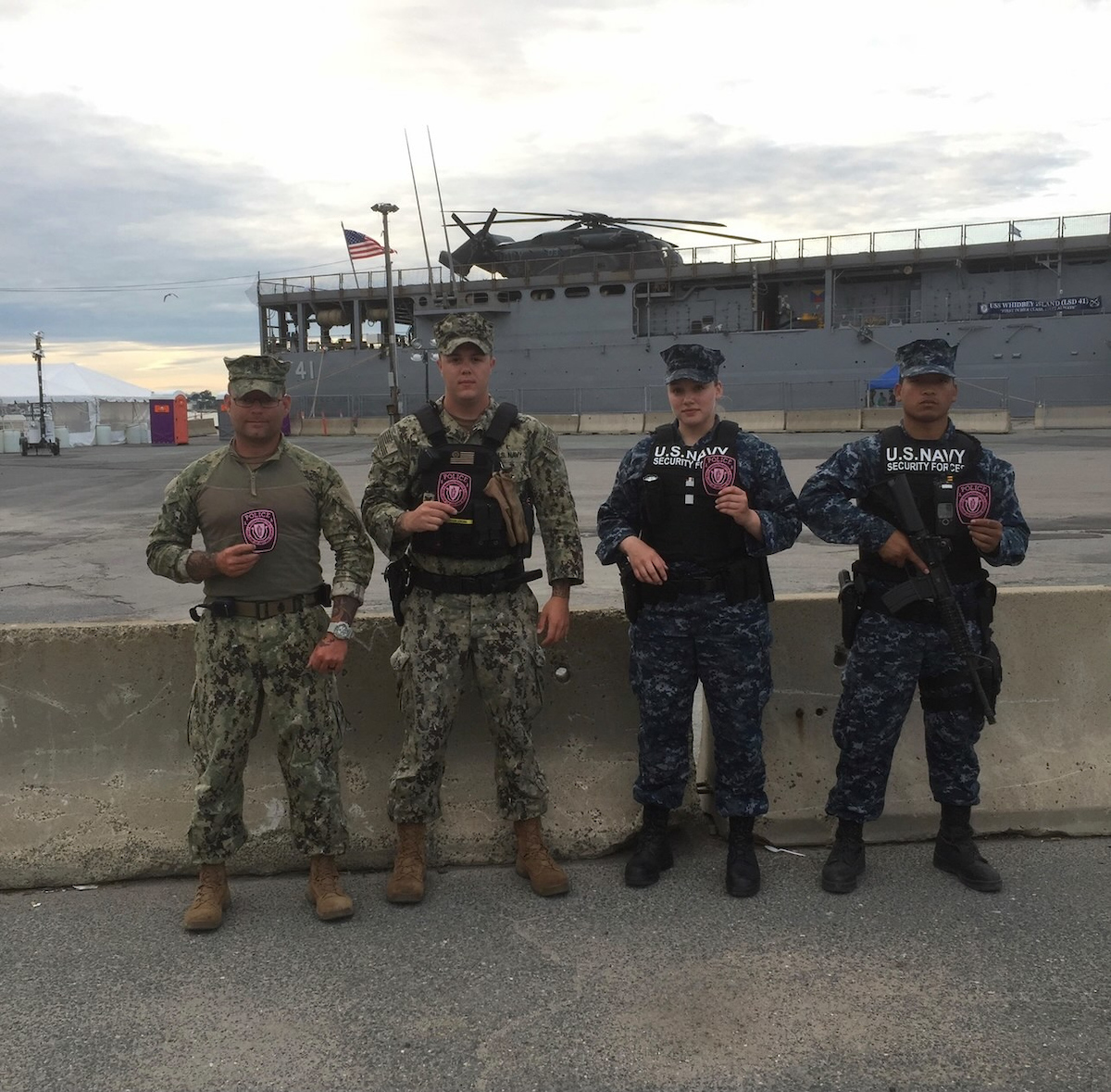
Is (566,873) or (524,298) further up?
(524,298)

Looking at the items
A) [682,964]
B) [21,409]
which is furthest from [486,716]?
[21,409]

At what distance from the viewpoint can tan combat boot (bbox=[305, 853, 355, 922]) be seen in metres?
2.99

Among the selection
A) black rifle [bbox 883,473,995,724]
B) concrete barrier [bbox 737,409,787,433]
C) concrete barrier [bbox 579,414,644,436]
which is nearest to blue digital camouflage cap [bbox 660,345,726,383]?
black rifle [bbox 883,473,995,724]

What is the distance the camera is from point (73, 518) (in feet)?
43.6

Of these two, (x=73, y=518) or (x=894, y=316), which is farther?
(x=894, y=316)

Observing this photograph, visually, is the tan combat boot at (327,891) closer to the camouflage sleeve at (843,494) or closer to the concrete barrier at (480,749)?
the concrete barrier at (480,749)

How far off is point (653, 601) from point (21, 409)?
135 feet

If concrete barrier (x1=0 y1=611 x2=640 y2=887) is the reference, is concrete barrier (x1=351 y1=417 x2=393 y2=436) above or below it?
above

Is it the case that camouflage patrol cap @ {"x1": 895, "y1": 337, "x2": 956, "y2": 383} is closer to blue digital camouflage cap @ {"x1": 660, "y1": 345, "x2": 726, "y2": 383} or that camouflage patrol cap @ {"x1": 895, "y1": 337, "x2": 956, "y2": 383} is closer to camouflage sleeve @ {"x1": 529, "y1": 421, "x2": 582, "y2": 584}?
blue digital camouflage cap @ {"x1": 660, "y1": 345, "x2": 726, "y2": 383}

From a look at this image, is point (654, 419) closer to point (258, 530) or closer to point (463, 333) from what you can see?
point (463, 333)

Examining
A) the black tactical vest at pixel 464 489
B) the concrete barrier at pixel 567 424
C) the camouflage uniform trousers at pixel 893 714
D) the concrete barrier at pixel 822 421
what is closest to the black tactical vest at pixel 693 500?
the black tactical vest at pixel 464 489

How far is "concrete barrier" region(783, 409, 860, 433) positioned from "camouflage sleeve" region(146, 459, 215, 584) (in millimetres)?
27718

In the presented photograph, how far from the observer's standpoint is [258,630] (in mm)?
3002

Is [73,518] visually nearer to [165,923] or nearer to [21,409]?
[165,923]
